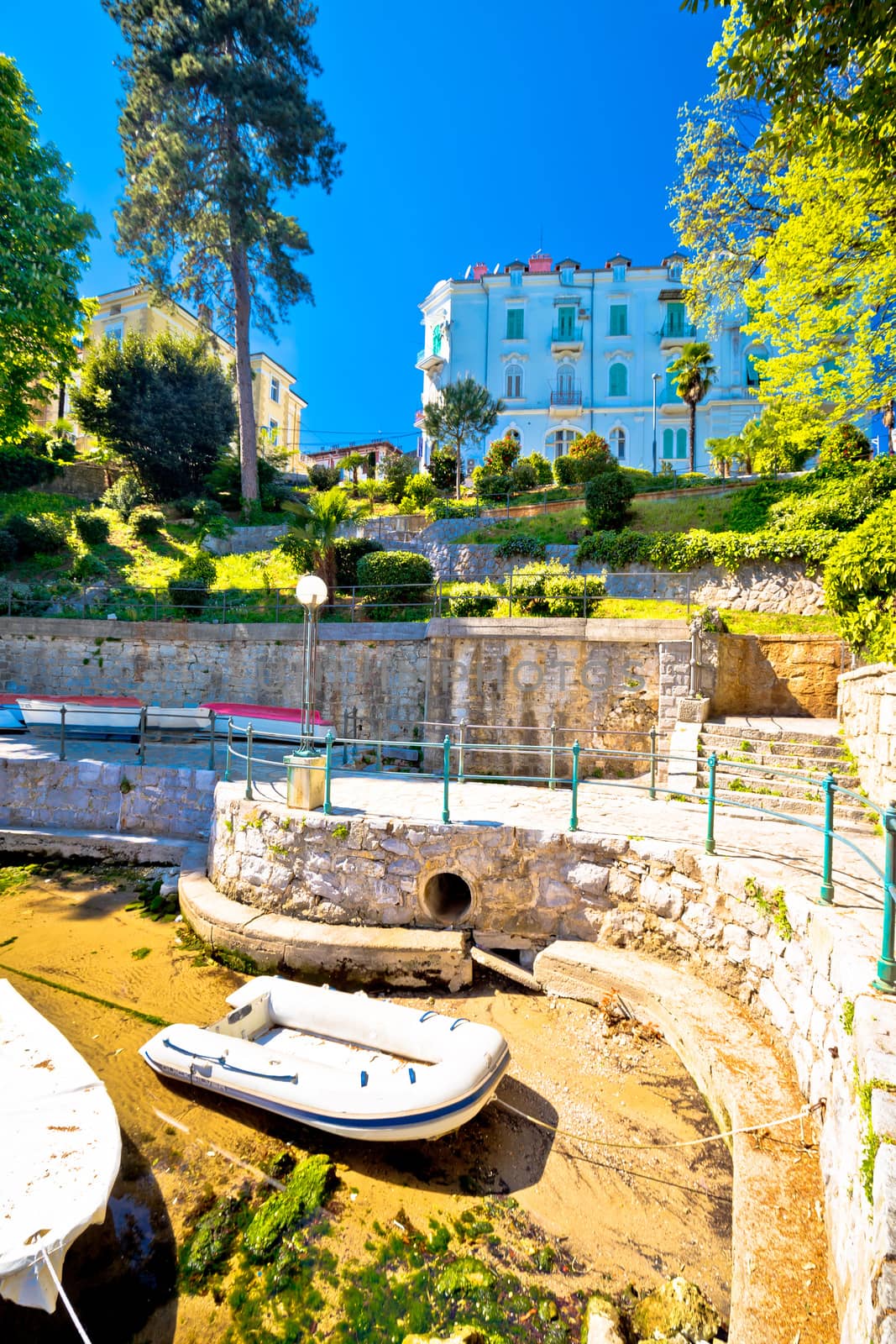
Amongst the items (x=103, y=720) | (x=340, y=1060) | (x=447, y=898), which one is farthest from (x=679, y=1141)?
(x=103, y=720)

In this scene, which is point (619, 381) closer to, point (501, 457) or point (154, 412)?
point (501, 457)

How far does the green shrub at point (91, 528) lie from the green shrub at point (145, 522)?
1000 millimetres

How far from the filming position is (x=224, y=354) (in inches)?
1155

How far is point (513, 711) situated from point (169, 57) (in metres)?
26.1

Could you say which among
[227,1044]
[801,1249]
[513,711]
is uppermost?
[513,711]

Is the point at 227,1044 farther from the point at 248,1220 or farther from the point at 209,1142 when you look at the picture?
the point at 248,1220

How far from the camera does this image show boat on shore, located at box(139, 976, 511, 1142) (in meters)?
4.20

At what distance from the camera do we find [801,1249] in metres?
2.90

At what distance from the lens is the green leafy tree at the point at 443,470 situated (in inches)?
996

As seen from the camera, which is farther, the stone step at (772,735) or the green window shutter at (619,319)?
the green window shutter at (619,319)

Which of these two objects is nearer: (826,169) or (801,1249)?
(801,1249)

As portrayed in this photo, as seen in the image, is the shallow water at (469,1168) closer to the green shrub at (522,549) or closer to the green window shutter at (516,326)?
the green shrub at (522,549)

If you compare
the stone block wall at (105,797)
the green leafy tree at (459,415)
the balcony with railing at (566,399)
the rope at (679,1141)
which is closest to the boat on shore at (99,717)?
the stone block wall at (105,797)

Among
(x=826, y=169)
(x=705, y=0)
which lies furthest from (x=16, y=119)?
(x=826, y=169)
